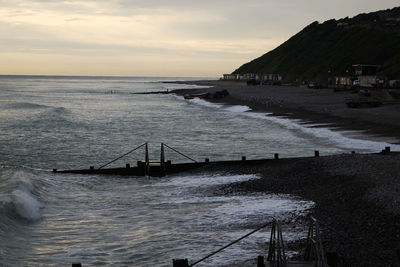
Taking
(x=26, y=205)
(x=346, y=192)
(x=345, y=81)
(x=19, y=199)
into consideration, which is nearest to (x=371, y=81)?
(x=345, y=81)

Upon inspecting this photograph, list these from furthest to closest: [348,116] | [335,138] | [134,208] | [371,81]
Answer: [371,81], [348,116], [335,138], [134,208]

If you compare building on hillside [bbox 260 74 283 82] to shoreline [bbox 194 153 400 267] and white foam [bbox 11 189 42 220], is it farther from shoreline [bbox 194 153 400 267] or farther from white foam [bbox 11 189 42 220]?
white foam [bbox 11 189 42 220]

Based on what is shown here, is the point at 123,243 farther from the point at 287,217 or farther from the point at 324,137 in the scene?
the point at 324,137

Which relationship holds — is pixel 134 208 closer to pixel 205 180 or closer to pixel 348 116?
pixel 205 180

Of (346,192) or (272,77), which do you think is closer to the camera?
(346,192)

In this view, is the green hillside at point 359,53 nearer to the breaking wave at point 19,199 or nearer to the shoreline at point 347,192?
the shoreline at point 347,192

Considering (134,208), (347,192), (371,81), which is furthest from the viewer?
(371,81)

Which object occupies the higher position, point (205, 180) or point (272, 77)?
point (272, 77)

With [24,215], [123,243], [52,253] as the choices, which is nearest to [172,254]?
[123,243]

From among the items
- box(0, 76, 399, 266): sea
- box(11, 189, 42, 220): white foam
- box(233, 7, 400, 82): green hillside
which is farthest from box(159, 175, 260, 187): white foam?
box(233, 7, 400, 82): green hillside

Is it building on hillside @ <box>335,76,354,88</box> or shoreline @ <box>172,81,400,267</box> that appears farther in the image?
building on hillside @ <box>335,76,354,88</box>

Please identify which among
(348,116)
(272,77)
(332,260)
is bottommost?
(332,260)

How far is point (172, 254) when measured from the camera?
557 inches

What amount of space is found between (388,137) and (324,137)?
16.1 feet
